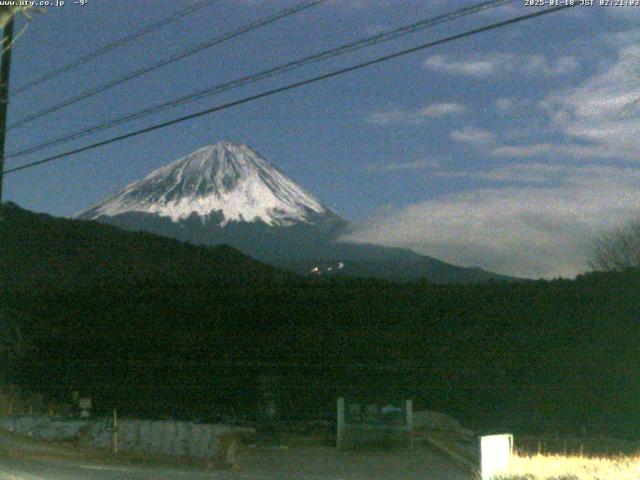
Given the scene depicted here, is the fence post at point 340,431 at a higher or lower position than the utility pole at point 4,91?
lower

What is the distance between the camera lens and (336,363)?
26734 millimetres

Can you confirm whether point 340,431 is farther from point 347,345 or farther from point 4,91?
point 4,91

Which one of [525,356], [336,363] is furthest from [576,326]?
[336,363]

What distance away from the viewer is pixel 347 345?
2717 cm

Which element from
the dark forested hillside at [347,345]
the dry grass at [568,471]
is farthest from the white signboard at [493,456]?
the dark forested hillside at [347,345]

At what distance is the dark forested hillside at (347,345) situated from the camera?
25.6 meters

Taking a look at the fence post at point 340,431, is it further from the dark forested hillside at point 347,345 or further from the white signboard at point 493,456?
the white signboard at point 493,456

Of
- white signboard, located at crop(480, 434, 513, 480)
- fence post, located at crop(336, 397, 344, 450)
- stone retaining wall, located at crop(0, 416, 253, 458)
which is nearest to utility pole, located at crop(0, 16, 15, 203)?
stone retaining wall, located at crop(0, 416, 253, 458)

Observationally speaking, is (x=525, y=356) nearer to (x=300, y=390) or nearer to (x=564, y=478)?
(x=300, y=390)

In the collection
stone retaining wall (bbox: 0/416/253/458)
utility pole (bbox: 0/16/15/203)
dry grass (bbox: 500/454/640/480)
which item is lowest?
stone retaining wall (bbox: 0/416/253/458)

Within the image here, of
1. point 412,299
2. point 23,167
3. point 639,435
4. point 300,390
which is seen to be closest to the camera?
point 23,167

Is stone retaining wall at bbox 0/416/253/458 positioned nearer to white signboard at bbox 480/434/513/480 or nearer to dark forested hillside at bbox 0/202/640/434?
dark forested hillside at bbox 0/202/640/434

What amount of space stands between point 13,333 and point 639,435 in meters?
18.8

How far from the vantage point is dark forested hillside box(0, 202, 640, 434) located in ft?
84.0
